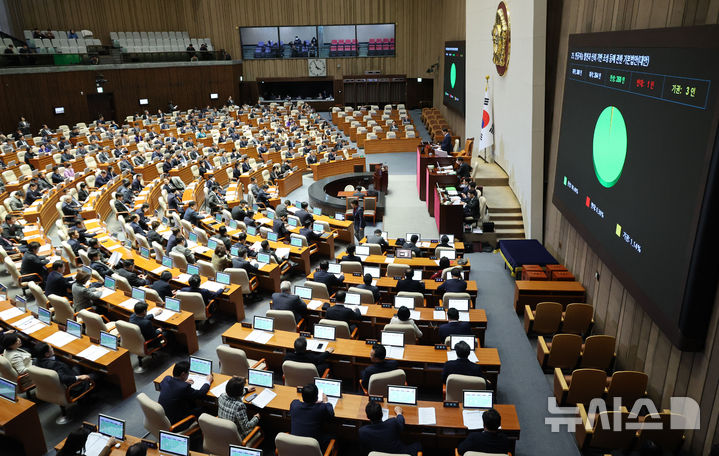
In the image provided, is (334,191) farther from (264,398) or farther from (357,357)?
(264,398)

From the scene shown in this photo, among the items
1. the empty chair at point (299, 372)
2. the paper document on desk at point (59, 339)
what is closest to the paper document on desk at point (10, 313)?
the paper document on desk at point (59, 339)

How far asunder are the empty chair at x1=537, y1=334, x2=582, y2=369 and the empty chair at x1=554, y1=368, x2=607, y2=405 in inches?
25.3

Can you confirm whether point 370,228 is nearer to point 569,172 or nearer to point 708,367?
point 569,172

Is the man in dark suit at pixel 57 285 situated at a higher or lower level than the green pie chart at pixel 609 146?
lower

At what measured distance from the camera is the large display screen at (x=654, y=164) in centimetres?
493

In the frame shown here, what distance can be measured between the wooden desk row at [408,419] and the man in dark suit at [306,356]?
1.78ft

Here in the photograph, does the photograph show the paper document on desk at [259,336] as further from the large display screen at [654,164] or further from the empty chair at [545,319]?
the large display screen at [654,164]

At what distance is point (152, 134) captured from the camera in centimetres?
2328

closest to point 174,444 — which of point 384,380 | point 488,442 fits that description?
point 384,380

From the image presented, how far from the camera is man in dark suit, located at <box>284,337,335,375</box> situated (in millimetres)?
6395

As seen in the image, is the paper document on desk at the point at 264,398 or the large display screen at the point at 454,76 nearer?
the paper document on desk at the point at 264,398

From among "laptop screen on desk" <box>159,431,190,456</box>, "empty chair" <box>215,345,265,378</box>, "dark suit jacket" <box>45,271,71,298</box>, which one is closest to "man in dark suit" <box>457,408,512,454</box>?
"laptop screen on desk" <box>159,431,190,456</box>

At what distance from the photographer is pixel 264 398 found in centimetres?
585

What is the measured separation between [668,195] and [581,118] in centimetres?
325
